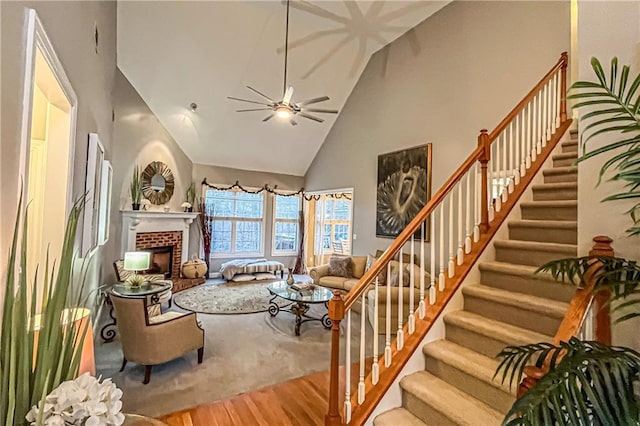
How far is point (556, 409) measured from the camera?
0.96 m

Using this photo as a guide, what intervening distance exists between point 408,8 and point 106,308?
6.80 metres

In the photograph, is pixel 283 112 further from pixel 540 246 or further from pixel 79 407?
pixel 79 407

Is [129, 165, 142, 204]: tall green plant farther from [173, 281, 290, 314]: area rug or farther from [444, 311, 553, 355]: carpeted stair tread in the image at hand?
[444, 311, 553, 355]: carpeted stair tread

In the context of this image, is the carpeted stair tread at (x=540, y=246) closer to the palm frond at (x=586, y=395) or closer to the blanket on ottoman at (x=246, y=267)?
the palm frond at (x=586, y=395)

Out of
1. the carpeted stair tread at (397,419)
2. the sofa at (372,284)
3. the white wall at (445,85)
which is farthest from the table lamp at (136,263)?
the white wall at (445,85)

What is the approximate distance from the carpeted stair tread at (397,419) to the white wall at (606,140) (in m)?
1.21

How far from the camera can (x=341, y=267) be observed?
575 centimetres

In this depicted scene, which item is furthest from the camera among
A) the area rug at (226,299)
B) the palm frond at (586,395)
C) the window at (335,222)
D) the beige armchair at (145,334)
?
the window at (335,222)

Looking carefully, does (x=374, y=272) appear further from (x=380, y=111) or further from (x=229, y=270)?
(x=229, y=270)

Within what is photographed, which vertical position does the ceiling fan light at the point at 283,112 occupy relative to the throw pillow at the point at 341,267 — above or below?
above

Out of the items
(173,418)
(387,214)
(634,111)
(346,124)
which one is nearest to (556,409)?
(634,111)

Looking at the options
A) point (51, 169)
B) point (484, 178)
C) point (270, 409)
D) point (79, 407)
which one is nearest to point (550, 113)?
point (484, 178)

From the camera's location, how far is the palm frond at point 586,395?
37.9 inches

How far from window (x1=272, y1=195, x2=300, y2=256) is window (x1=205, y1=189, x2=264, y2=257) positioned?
41cm
